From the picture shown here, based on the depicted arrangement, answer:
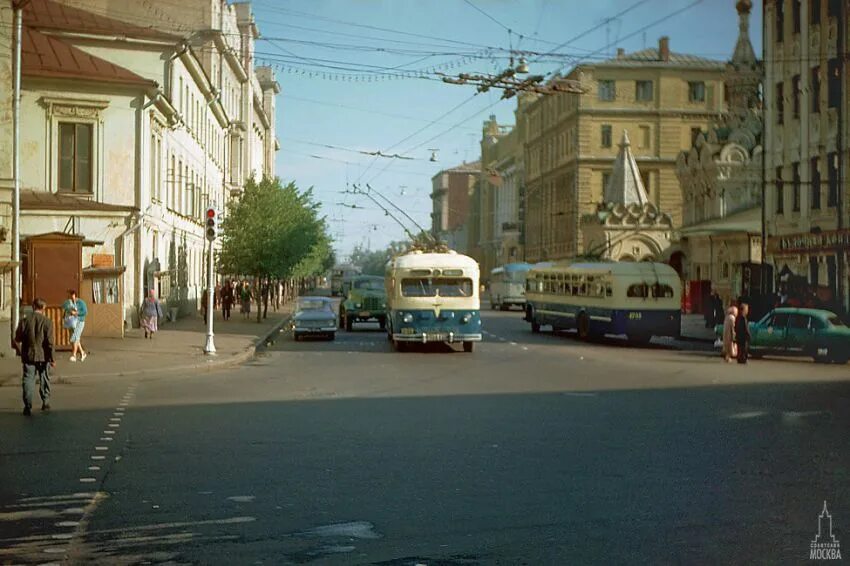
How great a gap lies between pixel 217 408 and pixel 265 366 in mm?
10087

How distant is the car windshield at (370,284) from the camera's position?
1904 inches

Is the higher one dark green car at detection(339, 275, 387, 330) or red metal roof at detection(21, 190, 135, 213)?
red metal roof at detection(21, 190, 135, 213)

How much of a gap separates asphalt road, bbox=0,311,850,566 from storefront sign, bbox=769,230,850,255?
20294 millimetres

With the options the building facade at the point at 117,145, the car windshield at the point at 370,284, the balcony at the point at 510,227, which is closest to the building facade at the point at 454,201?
the balcony at the point at 510,227

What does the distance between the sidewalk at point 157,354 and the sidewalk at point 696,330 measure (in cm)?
1573

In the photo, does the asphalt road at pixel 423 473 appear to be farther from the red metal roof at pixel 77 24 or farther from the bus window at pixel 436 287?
the red metal roof at pixel 77 24

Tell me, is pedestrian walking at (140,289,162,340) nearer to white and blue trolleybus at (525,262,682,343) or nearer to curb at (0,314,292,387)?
curb at (0,314,292,387)

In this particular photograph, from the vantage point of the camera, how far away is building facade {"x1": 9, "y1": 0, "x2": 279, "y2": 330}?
3653cm

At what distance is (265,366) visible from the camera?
89.9 ft

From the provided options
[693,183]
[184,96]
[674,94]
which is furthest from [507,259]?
[184,96]

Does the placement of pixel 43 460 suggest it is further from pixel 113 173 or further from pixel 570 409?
pixel 113 173

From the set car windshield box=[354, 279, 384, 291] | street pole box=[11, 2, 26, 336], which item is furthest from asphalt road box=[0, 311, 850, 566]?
car windshield box=[354, 279, 384, 291]

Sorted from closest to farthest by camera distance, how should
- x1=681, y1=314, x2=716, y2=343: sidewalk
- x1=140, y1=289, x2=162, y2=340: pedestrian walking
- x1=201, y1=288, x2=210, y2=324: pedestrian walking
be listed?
x1=201, y1=288, x2=210, y2=324: pedestrian walking, x1=140, y1=289, x2=162, y2=340: pedestrian walking, x1=681, y1=314, x2=716, y2=343: sidewalk

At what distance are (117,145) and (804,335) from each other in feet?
76.1
